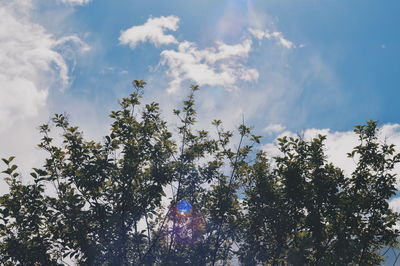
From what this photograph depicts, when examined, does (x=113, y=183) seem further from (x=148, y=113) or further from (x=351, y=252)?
(x=351, y=252)

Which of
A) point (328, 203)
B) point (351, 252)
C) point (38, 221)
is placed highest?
point (328, 203)

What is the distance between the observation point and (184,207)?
43.8 ft

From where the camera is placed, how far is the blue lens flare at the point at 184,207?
13047 mm

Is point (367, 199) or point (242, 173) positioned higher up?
point (242, 173)

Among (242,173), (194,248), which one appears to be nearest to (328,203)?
(242,173)

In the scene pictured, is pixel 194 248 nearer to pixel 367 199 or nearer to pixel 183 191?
pixel 183 191

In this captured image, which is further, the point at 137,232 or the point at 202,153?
the point at 202,153

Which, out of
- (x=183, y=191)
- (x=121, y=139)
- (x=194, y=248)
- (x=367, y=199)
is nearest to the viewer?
(x=367, y=199)

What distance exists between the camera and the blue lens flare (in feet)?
42.8

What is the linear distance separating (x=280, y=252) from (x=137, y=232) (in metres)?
5.77

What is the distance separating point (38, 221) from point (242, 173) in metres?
8.31

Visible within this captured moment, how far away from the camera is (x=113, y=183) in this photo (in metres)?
11.1

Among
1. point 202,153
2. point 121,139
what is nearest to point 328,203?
point 202,153

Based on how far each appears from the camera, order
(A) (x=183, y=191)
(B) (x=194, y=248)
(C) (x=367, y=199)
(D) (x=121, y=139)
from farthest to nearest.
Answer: (B) (x=194, y=248)
(A) (x=183, y=191)
(D) (x=121, y=139)
(C) (x=367, y=199)
